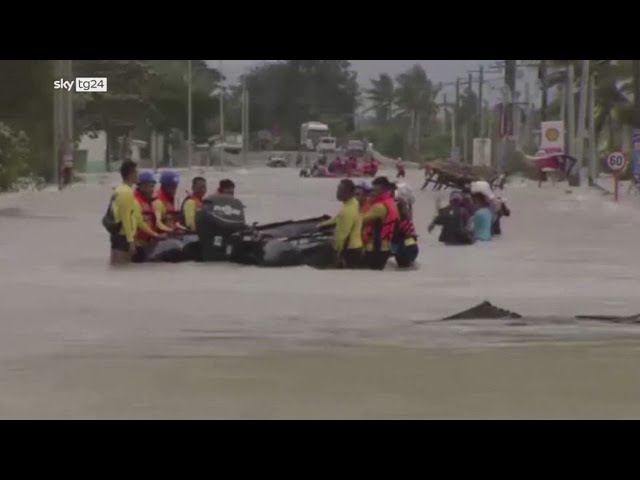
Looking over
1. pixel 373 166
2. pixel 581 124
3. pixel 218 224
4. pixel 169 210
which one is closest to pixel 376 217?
pixel 373 166

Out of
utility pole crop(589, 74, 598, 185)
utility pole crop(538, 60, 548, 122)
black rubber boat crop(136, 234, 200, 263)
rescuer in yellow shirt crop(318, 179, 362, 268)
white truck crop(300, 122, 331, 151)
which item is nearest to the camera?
Answer: utility pole crop(538, 60, 548, 122)

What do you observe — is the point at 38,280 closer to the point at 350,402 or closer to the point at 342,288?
the point at 342,288

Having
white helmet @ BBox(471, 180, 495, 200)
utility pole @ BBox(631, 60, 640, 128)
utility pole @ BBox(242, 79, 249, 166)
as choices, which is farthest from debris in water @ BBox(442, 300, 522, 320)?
white helmet @ BBox(471, 180, 495, 200)

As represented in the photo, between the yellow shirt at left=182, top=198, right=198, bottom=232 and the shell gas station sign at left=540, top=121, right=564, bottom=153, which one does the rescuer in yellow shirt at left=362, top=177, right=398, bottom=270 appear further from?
the shell gas station sign at left=540, top=121, right=564, bottom=153

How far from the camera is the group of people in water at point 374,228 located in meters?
9.37

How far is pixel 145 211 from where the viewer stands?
364 inches

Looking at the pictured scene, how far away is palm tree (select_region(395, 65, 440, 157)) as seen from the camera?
748cm

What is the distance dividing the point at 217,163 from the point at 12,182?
6.81 feet

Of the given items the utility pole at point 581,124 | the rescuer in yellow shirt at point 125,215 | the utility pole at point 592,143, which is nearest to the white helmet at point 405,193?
the rescuer in yellow shirt at point 125,215

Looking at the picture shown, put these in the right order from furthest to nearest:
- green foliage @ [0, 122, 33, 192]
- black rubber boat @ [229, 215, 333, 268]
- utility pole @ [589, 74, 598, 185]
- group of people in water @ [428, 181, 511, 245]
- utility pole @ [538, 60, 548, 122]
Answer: utility pole @ [589, 74, 598, 185]
group of people in water @ [428, 181, 511, 245]
black rubber boat @ [229, 215, 333, 268]
green foliage @ [0, 122, 33, 192]
utility pole @ [538, 60, 548, 122]

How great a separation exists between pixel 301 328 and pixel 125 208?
1699 mm

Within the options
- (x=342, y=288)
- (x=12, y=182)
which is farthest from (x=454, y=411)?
(x=12, y=182)

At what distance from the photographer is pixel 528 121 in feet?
34.2
